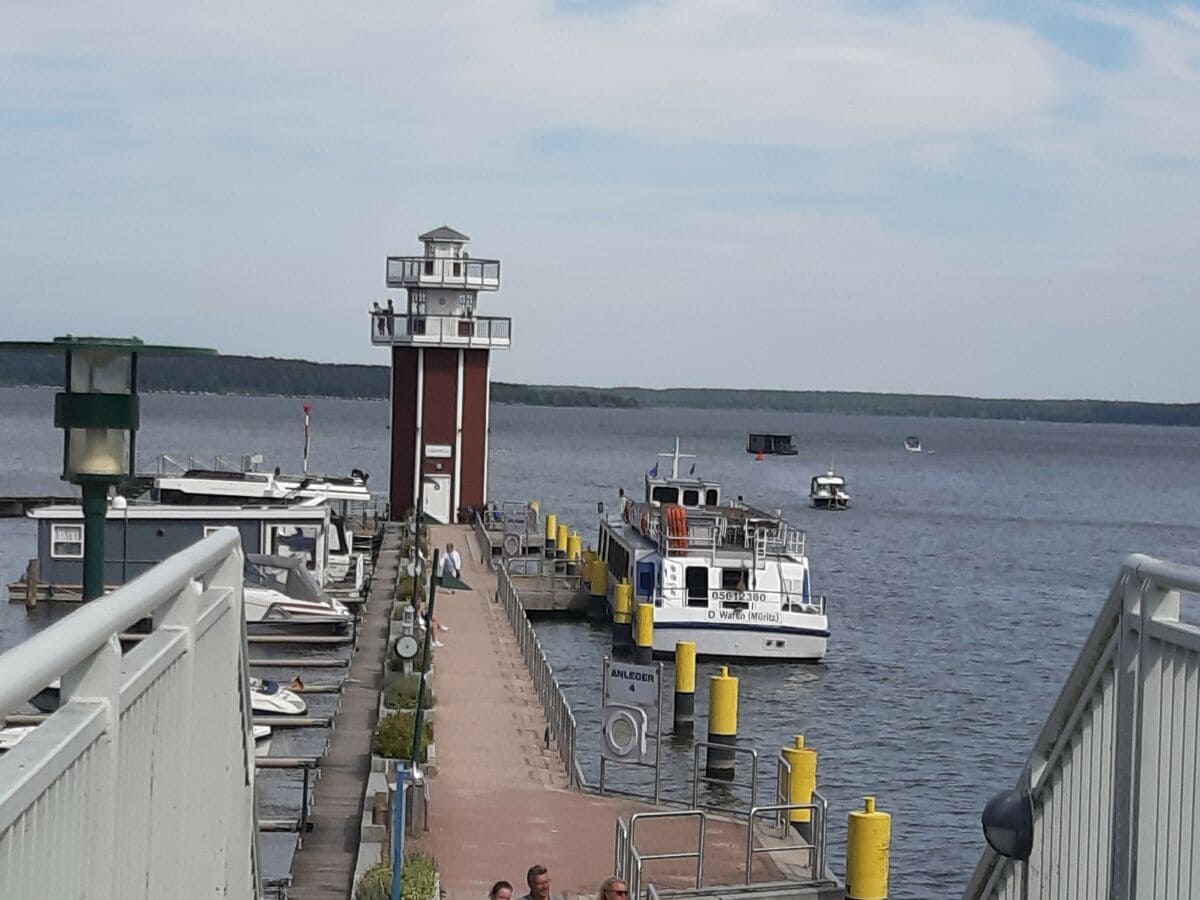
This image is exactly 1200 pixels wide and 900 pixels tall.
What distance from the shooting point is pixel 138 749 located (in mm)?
3918

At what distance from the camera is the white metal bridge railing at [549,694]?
22.6 metres

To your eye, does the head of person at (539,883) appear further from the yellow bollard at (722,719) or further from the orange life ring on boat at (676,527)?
the orange life ring on boat at (676,527)

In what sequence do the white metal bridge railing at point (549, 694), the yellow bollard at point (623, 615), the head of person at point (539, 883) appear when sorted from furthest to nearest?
1. the yellow bollard at point (623, 615)
2. the white metal bridge railing at point (549, 694)
3. the head of person at point (539, 883)

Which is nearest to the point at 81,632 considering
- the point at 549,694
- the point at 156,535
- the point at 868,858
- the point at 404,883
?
the point at 404,883

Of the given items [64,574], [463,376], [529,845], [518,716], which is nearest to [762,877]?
[529,845]

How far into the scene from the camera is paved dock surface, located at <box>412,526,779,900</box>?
1767cm

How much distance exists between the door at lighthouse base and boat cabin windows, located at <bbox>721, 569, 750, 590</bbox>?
2041 cm

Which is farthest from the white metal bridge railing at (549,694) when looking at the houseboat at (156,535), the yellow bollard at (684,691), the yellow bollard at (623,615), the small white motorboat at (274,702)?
the houseboat at (156,535)

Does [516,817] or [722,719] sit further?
[722,719]

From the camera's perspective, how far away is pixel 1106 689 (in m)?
5.53

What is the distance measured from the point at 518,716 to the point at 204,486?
25893 mm

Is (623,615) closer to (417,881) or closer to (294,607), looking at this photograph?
(294,607)

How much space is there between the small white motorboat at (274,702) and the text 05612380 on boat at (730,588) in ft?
39.8

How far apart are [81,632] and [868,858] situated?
15.9 m
